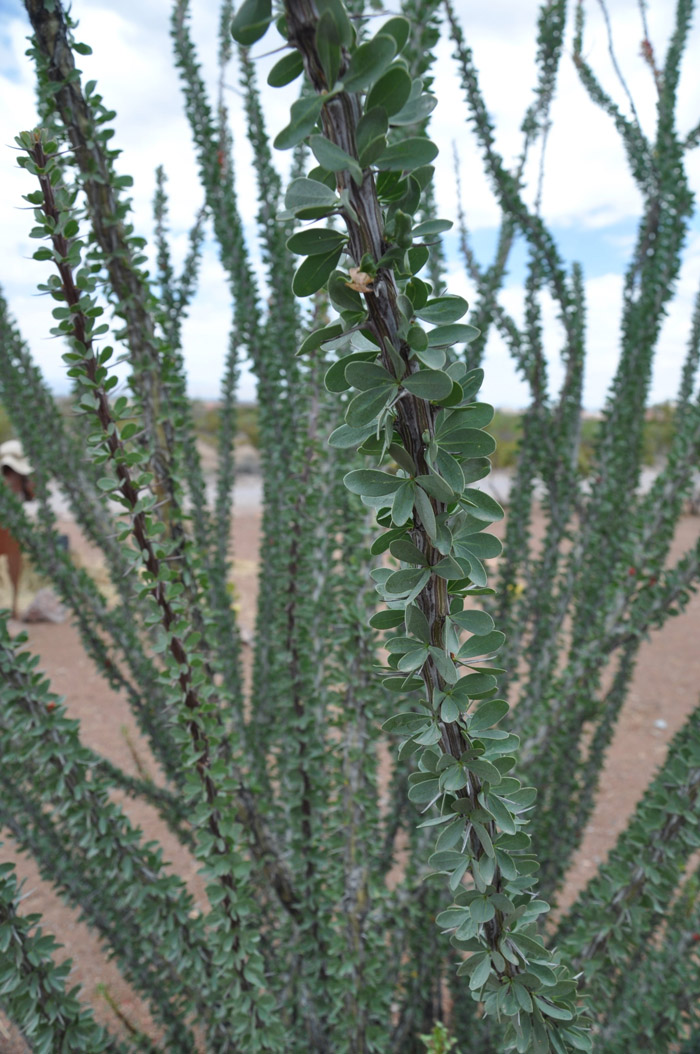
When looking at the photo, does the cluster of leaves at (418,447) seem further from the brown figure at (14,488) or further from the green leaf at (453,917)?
the brown figure at (14,488)

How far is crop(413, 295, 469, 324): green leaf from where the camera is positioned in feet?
1.34

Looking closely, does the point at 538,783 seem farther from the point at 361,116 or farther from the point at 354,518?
the point at 361,116

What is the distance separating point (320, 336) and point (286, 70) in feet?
0.45

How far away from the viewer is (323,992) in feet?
4.06

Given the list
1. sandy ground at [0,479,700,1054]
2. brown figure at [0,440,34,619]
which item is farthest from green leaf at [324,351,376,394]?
brown figure at [0,440,34,619]

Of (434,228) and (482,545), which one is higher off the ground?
(434,228)

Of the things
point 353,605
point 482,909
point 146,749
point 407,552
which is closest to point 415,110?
point 407,552

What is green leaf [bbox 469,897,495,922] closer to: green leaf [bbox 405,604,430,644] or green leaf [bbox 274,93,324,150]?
green leaf [bbox 405,604,430,644]

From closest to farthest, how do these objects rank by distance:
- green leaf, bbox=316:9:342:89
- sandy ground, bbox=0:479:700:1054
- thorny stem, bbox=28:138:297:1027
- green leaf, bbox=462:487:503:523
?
green leaf, bbox=316:9:342:89 < green leaf, bbox=462:487:503:523 < thorny stem, bbox=28:138:297:1027 < sandy ground, bbox=0:479:700:1054

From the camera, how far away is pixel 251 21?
0.35 m

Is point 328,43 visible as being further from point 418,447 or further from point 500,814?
point 500,814

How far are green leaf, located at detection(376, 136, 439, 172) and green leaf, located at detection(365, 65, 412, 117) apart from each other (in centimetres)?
2

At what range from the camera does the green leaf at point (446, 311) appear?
409 mm

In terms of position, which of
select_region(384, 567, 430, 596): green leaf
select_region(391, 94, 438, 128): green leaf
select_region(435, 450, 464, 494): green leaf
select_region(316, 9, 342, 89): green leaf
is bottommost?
select_region(384, 567, 430, 596): green leaf
